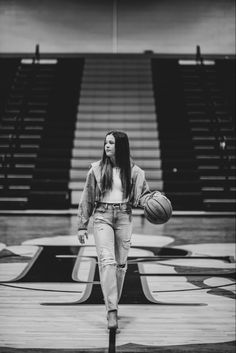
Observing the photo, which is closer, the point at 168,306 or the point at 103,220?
the point at 103,220

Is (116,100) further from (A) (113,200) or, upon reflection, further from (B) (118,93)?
(A) (113,200)

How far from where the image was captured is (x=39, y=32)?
14.6 metres

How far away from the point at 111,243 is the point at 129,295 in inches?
46.1

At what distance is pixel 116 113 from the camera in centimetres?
1256

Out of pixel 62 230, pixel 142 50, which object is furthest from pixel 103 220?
pixel 142 50

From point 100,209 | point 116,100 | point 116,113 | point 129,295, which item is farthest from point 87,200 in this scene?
point 116,100

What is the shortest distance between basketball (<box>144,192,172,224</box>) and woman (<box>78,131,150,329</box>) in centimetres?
10

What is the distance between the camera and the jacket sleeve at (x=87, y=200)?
3262 mm

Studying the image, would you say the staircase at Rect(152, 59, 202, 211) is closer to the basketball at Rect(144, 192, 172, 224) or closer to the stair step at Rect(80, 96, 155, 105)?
the stair step at Rect(80, 96, 155, 105)

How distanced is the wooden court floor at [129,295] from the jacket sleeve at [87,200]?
72 cm

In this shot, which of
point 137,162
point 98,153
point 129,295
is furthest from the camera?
point 98,153

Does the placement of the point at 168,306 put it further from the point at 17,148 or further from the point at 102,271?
the point at 17,148

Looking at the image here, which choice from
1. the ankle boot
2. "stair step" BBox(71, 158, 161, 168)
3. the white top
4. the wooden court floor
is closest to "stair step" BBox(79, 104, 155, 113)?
"stair step" BBox(71, 158, 161, 168)

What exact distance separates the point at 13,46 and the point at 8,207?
21.3ft
